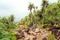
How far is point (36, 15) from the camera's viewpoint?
66812mm

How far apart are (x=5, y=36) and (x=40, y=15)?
59757 millimetres

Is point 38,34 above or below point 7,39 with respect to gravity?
below

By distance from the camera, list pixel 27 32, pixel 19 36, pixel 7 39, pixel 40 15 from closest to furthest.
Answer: pixel 7 39, pixel 19 36, pixel 27 32, pixel 40 15

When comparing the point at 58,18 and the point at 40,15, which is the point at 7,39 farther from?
the point at 40,15

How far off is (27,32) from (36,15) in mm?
17414

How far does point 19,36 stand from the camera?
4506cm

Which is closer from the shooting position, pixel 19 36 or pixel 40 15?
pixel 19 36

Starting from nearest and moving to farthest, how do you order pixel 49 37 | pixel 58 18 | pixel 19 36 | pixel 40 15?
pixel 49 37
pixel 19 36
pixel 58 18
pixel 40 15

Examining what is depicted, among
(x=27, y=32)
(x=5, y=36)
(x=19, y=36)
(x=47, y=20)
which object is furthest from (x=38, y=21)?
(x=5, y=36)

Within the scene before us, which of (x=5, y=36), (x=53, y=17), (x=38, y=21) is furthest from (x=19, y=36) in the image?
(x=5, y=36)

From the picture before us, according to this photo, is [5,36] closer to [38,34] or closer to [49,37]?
[49,37]

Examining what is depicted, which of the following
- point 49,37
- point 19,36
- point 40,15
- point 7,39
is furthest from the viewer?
point 40,15

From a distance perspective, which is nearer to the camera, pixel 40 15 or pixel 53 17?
pixel 53 17

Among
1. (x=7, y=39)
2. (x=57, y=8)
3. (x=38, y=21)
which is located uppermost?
(x=7, y=39)
